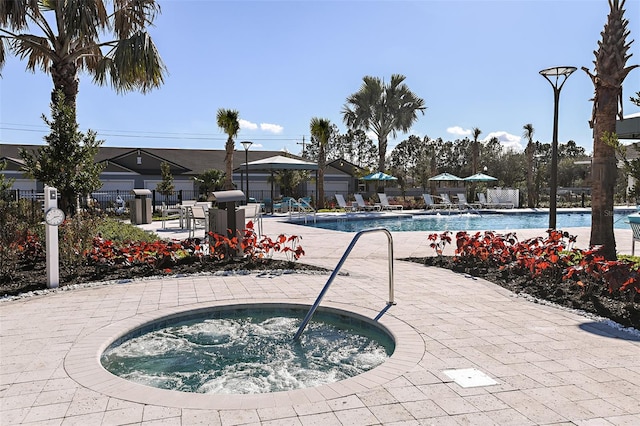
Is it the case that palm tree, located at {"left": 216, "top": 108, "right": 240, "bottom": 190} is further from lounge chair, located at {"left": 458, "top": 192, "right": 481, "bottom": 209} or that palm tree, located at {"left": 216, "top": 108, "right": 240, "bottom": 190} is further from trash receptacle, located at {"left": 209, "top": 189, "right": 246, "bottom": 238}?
Result: trash receptacle, located at {"left": 209, "top": 189, "right": 246, "bottom": 238}

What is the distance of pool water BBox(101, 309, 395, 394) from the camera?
3.55 meters

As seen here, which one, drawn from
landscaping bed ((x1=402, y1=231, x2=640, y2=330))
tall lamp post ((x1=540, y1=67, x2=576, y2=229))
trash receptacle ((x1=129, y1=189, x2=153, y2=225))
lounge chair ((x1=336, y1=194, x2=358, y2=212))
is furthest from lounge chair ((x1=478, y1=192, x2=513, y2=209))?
landscaping bed ((x1=402, y1=231, x2=640, y2=330))

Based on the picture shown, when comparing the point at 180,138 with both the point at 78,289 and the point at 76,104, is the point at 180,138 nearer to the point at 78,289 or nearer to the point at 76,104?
the point at 76,104

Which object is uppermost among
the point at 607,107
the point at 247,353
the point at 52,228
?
the point at 607,107

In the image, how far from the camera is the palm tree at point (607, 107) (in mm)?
7672

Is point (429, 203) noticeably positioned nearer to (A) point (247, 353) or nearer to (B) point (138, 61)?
(B) point (138, 61)

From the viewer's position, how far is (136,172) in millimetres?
32031

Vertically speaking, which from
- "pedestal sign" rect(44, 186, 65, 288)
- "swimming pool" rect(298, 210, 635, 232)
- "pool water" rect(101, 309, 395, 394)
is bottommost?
"pool water" rect(101, 309, 395, 394)

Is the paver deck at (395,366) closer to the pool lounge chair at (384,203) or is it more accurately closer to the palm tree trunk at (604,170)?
the palm tree trunk at (604,170)

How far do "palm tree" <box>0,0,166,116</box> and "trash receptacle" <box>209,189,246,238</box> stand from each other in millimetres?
4201

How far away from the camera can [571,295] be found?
546cm

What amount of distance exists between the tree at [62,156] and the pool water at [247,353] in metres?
5.79

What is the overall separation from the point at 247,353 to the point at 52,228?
130 inches

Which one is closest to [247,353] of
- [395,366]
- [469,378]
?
[395,366]
